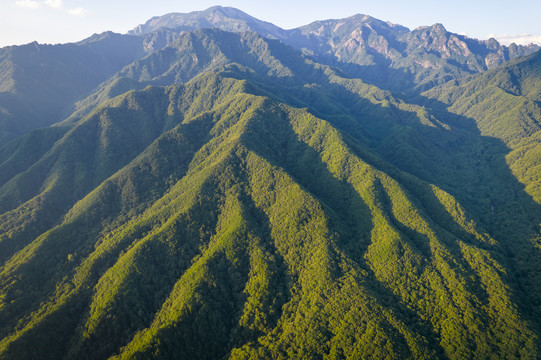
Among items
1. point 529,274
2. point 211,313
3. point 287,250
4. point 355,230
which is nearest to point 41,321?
point 211,313

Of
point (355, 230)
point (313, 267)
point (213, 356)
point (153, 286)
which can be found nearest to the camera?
point (213, 356)

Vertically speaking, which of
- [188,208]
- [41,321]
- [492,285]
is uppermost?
[188,208]

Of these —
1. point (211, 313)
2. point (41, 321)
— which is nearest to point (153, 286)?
point (211, 313)

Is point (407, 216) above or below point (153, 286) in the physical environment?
above

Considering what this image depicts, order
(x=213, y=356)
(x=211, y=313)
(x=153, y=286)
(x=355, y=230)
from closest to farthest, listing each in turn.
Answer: (x=213, y=356) < (x=211, y=313) < (x=153, y=286) < (x=355, y=230)

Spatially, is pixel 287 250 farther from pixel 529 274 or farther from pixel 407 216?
pixel 529 274

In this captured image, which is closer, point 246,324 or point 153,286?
point 246,324
